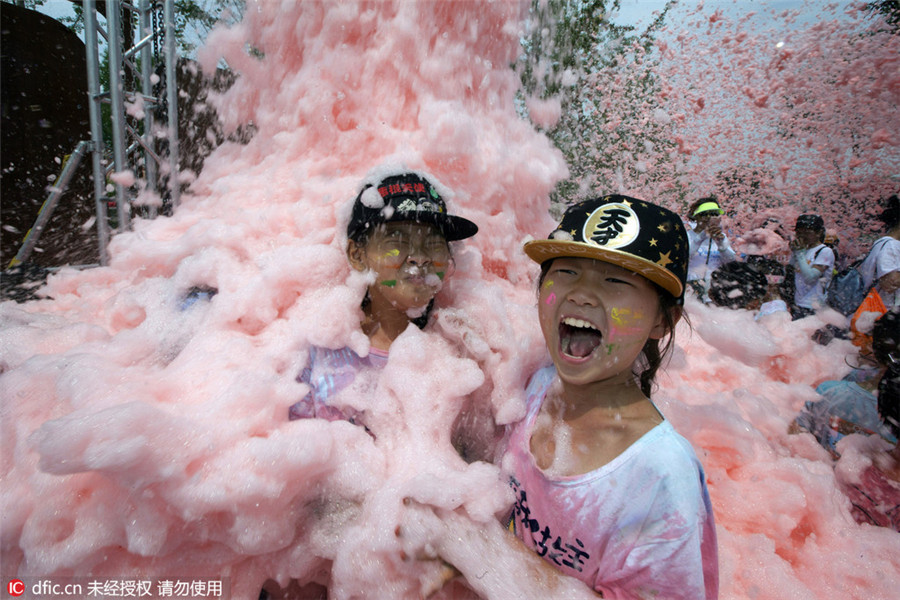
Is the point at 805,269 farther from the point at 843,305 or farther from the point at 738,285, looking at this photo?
the point at 738,285

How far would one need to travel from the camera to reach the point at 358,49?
2.04 metres

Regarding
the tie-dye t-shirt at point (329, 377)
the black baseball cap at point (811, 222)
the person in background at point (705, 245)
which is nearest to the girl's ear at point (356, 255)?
the tie-dye t-shirt at point (329, 377)

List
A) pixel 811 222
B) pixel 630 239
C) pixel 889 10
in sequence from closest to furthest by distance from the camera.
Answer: pixel 630 239
pixel 889 10
pixel 811 222

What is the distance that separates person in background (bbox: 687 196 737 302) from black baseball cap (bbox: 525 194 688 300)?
140cm

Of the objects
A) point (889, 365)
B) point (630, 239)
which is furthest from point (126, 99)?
point (889, 365)

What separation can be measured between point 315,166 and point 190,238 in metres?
0.65

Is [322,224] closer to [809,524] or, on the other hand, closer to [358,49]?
[358,49]

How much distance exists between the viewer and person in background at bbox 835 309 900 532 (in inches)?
67.2

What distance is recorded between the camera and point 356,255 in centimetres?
176

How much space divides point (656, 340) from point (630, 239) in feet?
1.31

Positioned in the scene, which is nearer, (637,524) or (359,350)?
(637,524)

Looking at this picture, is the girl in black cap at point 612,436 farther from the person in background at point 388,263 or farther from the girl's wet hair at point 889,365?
the girl's wet hair at point 889,365

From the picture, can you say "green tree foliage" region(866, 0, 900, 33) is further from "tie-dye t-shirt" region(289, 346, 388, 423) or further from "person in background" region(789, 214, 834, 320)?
"tie-dye t-shirt" region(289, 346, 388, 423)

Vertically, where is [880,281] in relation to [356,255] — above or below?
above
